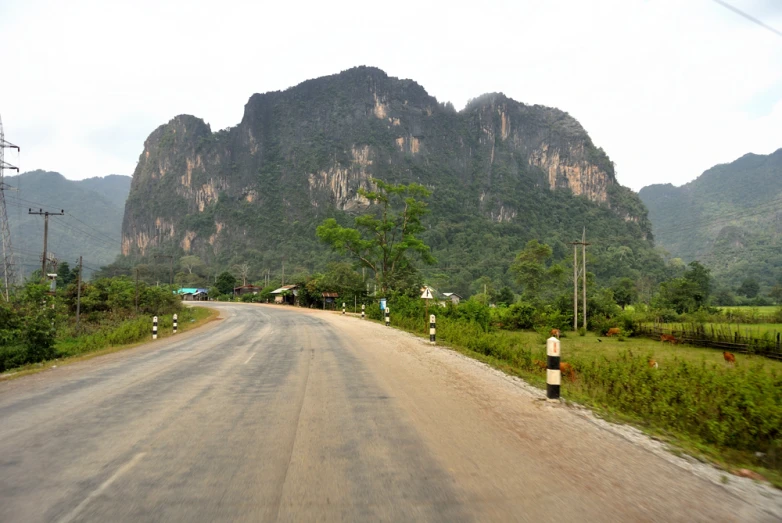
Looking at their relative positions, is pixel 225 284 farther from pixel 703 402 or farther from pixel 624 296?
pixel 703 402

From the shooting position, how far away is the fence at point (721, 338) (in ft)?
78.1

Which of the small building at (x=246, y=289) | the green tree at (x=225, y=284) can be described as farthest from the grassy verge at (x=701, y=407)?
the small building at (x=246, y=289)

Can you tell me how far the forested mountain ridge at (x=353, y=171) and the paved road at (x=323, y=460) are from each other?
132 meters

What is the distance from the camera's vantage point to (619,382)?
715 cm

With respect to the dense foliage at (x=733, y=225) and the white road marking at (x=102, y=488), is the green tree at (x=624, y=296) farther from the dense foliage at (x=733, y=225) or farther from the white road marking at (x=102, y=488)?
the white road marking at (x=102, y=488)

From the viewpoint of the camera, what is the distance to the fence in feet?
78.1

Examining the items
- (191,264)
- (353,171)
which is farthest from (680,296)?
(353,171)

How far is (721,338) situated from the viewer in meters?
27.3

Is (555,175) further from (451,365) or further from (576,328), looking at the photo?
(451,365)

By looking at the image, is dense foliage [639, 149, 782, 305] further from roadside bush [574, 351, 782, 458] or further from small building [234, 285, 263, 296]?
small building [234, 285, 263, 296]

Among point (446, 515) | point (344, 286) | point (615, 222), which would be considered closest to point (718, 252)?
point (615, 222)

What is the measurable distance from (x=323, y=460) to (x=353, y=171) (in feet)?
526

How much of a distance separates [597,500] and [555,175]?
19300cm

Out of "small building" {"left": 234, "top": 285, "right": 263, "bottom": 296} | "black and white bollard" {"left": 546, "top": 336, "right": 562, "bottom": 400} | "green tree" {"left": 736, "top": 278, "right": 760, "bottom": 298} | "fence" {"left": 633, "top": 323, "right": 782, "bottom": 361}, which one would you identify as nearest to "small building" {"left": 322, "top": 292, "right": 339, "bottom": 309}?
"fence" {"left": 633, "top": 323, "right": 782, "bottom": 361}
